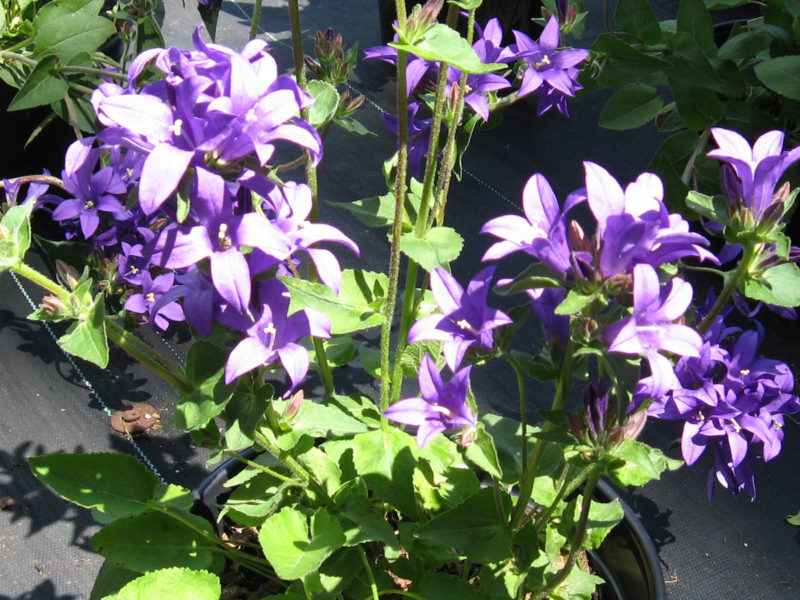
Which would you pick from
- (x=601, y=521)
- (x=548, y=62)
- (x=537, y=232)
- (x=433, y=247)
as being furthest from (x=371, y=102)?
(x=537, y=232)

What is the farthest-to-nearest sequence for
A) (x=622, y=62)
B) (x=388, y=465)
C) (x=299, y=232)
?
(x=622, y=62), (x=388, y=465), (x=299, y=232)

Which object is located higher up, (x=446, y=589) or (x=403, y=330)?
(x=403, y=330)

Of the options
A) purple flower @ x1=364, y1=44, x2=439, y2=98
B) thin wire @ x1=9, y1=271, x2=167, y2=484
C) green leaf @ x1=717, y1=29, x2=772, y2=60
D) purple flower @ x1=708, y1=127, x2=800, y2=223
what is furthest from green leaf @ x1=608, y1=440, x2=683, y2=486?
green leaf @ x1=717, y1=29, x2=772, y2=60

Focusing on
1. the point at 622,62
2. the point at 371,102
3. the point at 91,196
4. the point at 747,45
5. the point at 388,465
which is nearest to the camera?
the point at 388,465

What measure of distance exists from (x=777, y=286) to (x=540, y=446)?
0.29m

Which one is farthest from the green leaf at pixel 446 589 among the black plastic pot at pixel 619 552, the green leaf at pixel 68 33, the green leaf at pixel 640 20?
the green leaf at pixel 68 33

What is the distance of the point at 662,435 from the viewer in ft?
5.13

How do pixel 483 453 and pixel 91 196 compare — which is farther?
pixel 91 196

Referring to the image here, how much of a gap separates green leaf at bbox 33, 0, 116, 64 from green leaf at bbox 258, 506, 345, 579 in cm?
101

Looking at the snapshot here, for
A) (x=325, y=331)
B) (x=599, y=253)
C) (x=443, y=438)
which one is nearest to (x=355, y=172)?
(x=443, y=438)

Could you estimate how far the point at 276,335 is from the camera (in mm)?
747

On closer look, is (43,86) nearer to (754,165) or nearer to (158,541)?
(158,541)

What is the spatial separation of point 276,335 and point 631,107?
1062 millimetres

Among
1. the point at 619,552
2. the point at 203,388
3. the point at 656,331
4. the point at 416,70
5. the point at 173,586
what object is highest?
the point at 416,70
